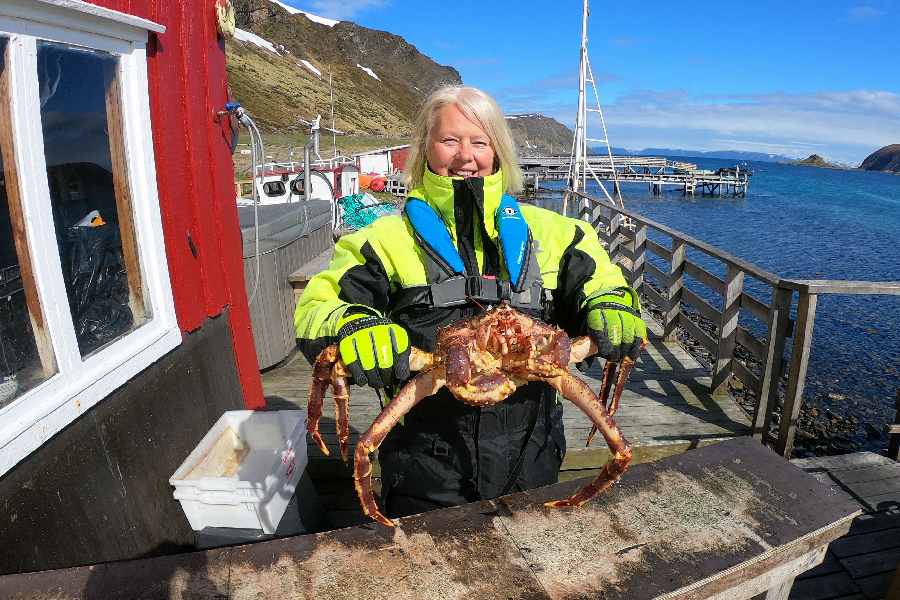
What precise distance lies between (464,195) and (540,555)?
1.58m

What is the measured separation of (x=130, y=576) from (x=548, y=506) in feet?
5.56

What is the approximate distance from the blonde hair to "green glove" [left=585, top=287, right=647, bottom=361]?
788 mm

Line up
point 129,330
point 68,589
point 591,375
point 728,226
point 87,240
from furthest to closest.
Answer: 1. point 728,226
2. point 591,375
3. point 129,330
4. point 87,240
5. point 68,589

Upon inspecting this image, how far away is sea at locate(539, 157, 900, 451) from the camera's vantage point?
12117 mm

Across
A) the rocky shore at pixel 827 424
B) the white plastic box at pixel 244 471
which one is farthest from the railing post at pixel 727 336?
the white plastic box at pixel 244 471

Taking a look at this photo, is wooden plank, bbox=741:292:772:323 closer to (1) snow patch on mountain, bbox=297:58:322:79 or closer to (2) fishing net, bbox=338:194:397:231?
(2) fishing net, bbox=338:194:397:231

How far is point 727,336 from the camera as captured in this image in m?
5.97

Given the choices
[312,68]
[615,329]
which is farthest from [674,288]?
[312,68]

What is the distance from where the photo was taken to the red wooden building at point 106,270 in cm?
235

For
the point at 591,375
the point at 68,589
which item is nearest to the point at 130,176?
the point at 68,589

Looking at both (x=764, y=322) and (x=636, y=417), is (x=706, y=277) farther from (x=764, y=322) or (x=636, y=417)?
(x=636, y=417)

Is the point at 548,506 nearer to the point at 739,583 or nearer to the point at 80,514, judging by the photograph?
the point at 739,583

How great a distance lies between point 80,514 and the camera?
257 cm

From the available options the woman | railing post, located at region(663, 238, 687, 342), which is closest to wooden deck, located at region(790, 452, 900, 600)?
the woman
